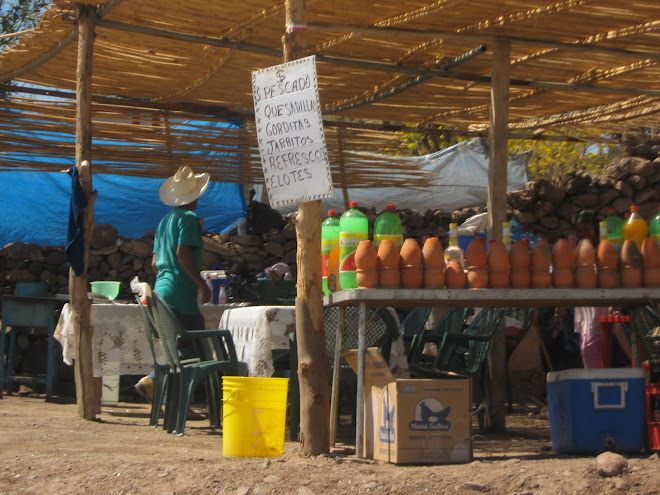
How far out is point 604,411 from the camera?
4.78 meters

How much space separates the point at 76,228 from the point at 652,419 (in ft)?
12.9

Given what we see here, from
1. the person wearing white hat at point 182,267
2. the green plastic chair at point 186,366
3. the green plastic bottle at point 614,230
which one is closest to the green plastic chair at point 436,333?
the green plastic chair at point 186,366

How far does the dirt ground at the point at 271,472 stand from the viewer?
383 cm

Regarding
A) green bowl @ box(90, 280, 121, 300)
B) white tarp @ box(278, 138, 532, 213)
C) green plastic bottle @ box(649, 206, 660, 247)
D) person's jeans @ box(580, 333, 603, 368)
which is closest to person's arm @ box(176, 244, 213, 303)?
green bowl @ box(90, 280, 121, 300)

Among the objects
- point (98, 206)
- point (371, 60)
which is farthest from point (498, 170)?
point (98, 206)

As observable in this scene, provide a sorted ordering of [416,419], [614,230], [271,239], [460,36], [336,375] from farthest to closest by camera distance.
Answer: [271,239], [460,36], [614,230], [336,375], [416,419]

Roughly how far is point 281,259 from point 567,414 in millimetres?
6573

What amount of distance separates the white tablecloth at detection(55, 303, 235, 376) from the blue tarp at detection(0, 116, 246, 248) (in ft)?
12.9

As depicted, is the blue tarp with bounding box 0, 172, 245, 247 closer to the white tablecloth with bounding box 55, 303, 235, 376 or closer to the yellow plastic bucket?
the white tablecloth with bounding box 55, 303, 235, 376

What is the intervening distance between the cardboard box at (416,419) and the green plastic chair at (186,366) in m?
1.35

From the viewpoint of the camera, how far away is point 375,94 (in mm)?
8320

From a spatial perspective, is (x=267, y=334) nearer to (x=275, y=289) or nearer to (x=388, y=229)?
(x=388, y=229)

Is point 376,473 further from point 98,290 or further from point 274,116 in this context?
point 98,290

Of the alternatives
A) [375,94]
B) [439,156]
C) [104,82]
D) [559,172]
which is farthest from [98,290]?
[559,172]
